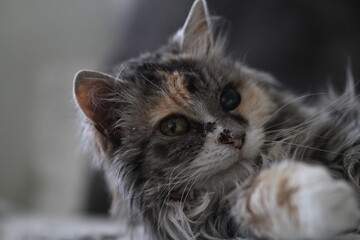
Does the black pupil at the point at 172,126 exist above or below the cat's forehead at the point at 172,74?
below

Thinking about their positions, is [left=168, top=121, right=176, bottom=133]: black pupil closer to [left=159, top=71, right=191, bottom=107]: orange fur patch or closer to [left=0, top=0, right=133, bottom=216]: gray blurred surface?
[left=159, top=71, right=191, bottom=107]: orange fur patch

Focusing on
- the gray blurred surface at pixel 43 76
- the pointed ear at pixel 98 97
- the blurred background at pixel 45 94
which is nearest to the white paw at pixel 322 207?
the pointed ear at pixel 98 97

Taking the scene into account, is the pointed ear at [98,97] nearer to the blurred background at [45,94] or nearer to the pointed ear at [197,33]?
the pointed ear at [197,33]

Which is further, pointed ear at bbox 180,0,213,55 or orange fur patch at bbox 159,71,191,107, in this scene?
pointed ear at bbox 180,0,213,55

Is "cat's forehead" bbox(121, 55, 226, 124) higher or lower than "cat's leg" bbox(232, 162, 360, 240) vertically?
higher

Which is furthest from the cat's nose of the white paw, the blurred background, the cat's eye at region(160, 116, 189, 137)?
the blurred background

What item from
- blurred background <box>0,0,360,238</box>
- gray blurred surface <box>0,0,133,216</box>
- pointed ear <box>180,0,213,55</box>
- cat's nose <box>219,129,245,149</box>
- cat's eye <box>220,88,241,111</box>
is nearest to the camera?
cat's nose <box>219,129,245,149</box>
